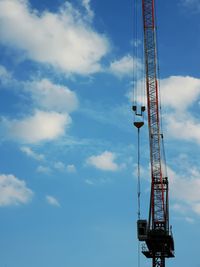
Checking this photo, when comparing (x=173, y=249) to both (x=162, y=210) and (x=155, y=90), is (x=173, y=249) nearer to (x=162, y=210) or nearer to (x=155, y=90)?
(x=162, y=210)

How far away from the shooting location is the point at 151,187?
155875mm

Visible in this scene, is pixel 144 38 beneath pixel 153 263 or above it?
above

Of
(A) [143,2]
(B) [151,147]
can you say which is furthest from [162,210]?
(A) [143,2]

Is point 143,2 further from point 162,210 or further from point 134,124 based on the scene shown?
point 162,210

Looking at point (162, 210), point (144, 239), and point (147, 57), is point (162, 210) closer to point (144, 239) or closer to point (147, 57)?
point (144, 239)

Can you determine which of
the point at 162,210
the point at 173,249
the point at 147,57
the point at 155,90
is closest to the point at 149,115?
the point at 155,90

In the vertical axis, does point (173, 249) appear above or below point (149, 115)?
below

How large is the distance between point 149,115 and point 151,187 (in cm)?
2196

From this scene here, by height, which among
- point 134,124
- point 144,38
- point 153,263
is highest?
point 144,38

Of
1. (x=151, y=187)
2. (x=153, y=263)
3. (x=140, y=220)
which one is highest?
(x=151, y=187)

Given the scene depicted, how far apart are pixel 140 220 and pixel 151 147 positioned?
21.8m

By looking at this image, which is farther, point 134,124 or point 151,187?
point 151,187

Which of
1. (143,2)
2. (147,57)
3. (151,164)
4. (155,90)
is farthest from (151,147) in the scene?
(143,2)

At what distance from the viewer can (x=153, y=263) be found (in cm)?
15200
